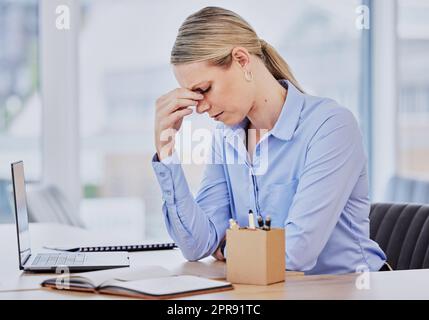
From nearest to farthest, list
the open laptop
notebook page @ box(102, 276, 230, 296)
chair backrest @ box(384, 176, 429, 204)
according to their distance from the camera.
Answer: notebook page @ box(102, 276, 230, 296) < the open laptop < chair backrest @ box(384, 176, 429, 204)

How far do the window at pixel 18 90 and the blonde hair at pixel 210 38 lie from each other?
2176 mm

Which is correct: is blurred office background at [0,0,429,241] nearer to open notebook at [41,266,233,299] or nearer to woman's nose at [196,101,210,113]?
woman's nose at [196,101,210,113]

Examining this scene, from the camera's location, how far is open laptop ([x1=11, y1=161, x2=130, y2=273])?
1.51 metres

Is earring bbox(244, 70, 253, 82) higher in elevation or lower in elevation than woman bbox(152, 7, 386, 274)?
higher

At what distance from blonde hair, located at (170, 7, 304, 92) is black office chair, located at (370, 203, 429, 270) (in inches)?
23.4

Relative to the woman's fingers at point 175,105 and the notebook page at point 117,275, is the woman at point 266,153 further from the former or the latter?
the notebook page at point 117,275

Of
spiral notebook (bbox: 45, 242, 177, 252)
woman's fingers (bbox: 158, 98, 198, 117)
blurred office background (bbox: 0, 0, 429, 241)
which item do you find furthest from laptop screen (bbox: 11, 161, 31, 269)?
blurred office background (bbox: 0, 0, 429, 241)

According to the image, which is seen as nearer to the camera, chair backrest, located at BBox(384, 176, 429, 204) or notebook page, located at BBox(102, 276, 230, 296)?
notebook page, located at BBox(102, 276, 230, 296)

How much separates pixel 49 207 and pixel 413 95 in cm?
215

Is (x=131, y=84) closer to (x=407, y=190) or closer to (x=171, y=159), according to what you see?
(x=407, y=190)

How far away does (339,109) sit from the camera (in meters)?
1.67

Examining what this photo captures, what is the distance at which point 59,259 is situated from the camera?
63.2 inches

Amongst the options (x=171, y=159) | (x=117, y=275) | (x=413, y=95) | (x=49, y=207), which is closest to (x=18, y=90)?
A: (x=49, y=207)
